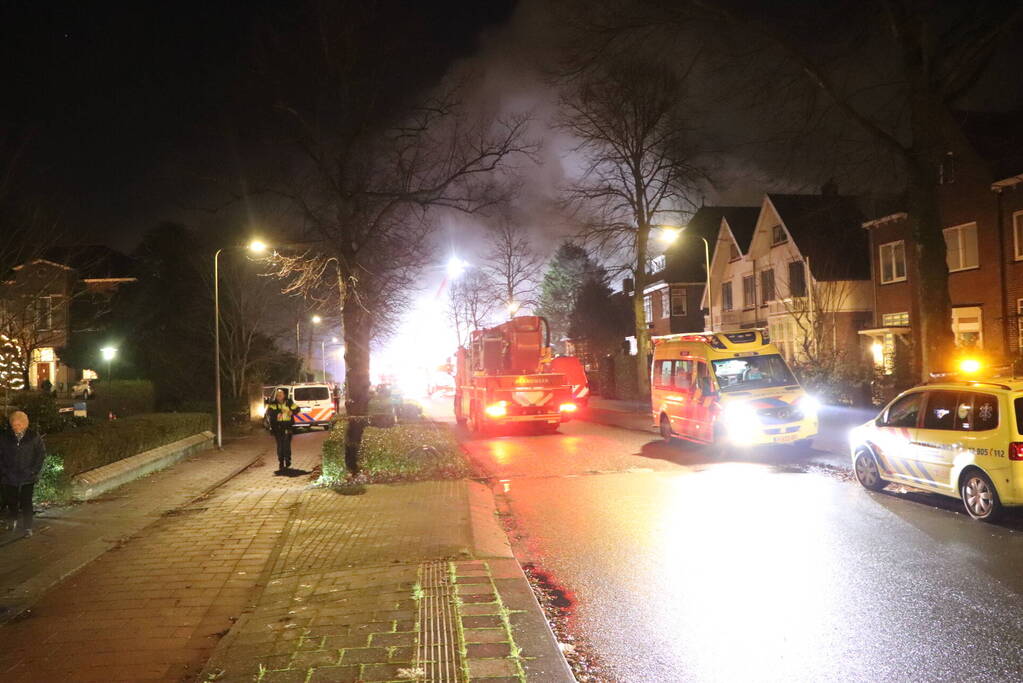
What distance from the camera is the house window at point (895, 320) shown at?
31.2 meters

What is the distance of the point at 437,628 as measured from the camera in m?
5.47

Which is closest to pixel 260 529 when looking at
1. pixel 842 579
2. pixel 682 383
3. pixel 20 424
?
pixel 20 424

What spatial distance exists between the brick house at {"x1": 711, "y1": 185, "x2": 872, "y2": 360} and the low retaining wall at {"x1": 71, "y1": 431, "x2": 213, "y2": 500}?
23.0 meters

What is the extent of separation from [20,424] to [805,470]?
1184 cm

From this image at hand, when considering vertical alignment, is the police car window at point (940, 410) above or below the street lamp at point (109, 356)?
below

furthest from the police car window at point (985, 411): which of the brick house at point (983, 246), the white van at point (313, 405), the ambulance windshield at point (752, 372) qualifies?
the white van at point (313, 405)

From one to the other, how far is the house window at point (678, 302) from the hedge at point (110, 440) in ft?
120

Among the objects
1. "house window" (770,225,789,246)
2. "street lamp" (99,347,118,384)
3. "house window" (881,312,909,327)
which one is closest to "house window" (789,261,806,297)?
"house window" (770,225,789,246)

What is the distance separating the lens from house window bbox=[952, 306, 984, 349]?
1027 inches

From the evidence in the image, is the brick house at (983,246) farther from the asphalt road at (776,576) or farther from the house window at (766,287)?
the asphalt road at (776,576)

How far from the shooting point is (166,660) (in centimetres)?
545

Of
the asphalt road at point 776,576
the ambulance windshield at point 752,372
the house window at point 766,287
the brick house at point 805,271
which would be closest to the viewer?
the asphalt road at point 776,576

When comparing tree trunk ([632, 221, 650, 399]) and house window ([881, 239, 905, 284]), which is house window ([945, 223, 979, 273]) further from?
tree trunk ([632, 221, 650, 399])

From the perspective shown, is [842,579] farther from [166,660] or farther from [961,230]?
[961,230]
